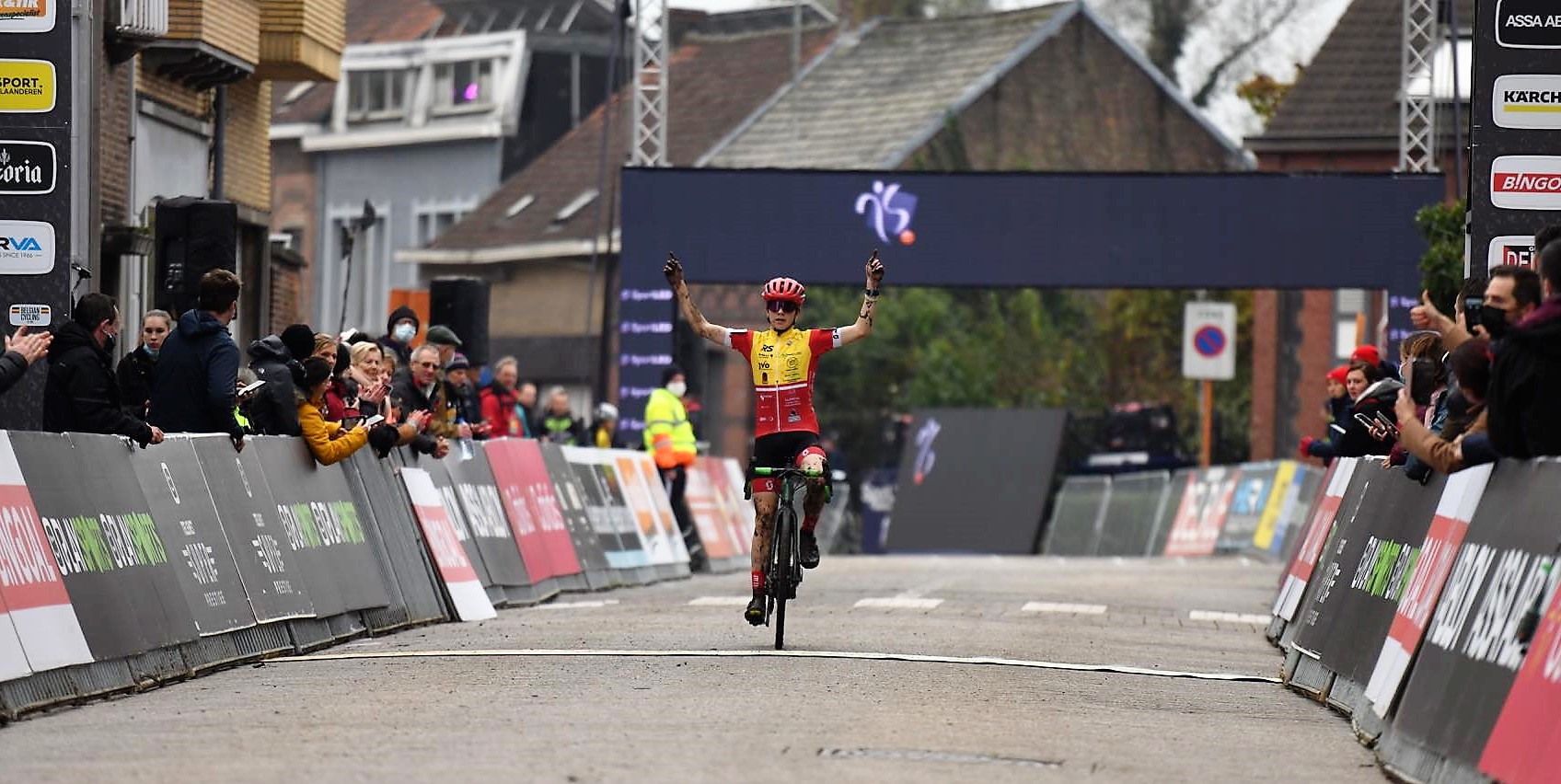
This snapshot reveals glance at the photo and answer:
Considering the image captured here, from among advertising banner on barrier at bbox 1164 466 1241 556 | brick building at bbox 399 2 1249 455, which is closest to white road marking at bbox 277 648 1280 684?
advertising banner on barrier at bbox 1164 466 1241 556

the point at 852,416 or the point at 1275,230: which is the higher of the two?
the point at 1275,230

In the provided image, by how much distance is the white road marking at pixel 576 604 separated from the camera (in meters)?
21.0

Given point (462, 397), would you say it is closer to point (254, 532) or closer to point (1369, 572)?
point (254, 532)

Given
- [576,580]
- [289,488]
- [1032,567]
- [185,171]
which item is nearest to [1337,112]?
[1032,567]

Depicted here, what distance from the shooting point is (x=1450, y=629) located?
10.5 metres

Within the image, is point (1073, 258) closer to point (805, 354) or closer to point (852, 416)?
point (805, 354)

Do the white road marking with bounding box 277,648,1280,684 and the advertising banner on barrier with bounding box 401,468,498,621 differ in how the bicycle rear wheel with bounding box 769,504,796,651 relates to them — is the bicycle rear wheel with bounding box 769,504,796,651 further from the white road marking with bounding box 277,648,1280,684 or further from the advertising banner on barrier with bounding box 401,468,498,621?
the advertising banner on barrier with bounding box 401,468,498,621

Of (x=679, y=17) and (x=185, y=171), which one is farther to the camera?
(x=679, y=17)

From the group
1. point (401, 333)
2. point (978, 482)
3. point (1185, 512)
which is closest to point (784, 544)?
point (401, 333)

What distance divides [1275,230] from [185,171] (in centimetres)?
1363

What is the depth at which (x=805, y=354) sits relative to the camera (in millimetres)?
15812

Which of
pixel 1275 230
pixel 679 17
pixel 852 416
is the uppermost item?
pixel 679 17

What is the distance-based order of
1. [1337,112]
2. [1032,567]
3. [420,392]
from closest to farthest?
[420,392]
[1032,567]
[1337,112]

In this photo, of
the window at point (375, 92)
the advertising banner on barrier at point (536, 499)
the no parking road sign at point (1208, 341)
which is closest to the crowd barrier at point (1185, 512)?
the no parking road sign at point (1208, 341)
